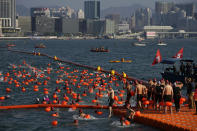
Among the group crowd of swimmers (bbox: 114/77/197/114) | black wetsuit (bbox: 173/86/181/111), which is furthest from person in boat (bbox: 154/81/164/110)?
black wetsuit (bbox: 173/86/181/111)

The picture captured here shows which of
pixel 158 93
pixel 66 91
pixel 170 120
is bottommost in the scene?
pixel 66 91

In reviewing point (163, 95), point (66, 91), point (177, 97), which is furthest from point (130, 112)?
point (66, 91)

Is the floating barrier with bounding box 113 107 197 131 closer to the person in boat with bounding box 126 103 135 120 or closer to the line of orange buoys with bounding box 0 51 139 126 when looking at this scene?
the person in boat with bounding box 126 103 135 120

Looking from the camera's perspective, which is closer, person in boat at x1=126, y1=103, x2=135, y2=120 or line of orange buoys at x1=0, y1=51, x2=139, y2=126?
person in boat at x1=126, y1=103, x2=135, y2=120

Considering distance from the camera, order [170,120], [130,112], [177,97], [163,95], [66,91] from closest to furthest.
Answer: [170,120] < [163,95] < [177,97] < [130,112] < [66,91]

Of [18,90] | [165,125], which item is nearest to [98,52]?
[18,90]

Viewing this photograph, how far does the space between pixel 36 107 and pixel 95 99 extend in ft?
20.8

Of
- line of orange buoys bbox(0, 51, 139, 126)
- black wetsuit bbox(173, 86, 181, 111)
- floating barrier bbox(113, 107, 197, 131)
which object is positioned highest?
black wetsuit bbox(173, 86, 181, 111)

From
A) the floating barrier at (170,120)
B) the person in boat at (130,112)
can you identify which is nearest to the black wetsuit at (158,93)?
the floating barrier at (170,120)

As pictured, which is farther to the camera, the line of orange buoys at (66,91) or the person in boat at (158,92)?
the line of orange buoys at (66,91)

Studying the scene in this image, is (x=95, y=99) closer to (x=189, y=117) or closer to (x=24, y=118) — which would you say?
(x=24, y=118)

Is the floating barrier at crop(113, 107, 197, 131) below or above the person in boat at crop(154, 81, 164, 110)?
below

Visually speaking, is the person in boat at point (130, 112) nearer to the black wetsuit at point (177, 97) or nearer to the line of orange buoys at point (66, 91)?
the black wetsuit at point (177, 97)

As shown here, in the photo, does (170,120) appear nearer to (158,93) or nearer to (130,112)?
(130,112)
